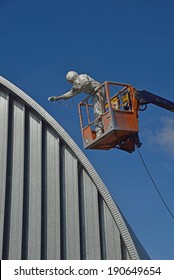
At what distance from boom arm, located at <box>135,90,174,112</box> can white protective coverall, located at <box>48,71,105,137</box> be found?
4.08 ft

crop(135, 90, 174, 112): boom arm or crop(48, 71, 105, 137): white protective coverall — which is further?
crop(135, 90, 174, 112): boom arm

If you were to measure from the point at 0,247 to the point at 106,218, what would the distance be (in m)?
4.09

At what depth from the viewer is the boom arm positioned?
15.5 meters

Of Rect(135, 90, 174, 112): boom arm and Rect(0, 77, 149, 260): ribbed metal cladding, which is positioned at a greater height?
Rect(135, 90, 174, 112): boom arm

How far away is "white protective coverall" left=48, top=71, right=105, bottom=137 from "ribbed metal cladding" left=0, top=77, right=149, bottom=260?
153 inches

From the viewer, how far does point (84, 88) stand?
15.0m

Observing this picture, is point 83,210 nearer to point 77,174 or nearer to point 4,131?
point 77,174

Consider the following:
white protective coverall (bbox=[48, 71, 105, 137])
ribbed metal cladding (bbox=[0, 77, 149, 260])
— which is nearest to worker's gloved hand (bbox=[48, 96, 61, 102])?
white protective coverall (bbox=[48, 71, 105, 137])

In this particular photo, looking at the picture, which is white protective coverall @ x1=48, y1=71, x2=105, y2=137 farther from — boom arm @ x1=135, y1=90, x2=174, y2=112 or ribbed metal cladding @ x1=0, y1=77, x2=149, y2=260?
ribbed metal cladding @ x1=0, y1=77, x2=149, y2=260

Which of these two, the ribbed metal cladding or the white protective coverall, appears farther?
the ribbed metal cladding

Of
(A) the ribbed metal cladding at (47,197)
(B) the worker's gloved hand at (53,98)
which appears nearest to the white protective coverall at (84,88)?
(B) the worker's gloved hand at (53,98)

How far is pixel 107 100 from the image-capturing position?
14.5 metres

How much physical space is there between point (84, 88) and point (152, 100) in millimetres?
2286
